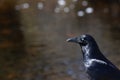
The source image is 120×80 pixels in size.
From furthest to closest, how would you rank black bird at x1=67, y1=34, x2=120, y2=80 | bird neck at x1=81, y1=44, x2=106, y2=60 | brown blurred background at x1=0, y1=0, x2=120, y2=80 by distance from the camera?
brown blurred background at x1=0, y1=0, x2=120, y2=80 < bird neck at x1=81, y1=44, x2=106, y2=60 < black bird at x1=67, y1=34, x2=120, y2=80

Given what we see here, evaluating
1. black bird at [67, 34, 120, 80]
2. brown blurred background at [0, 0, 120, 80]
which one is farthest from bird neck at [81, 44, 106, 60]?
brown blurred background at [0, 0, 120, 80]

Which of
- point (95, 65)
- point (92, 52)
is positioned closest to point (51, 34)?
point (92, 52)

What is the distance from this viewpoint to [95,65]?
688 centimetres

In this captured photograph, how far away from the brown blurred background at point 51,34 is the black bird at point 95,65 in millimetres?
Answer: 2360

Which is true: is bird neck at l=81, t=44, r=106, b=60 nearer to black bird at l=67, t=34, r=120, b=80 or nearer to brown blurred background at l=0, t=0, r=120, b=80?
black bird at l=67, t=34, r=120, b=80

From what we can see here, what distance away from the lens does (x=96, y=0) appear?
53.5 feet

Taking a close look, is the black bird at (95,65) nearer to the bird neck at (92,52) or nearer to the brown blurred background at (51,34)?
the bird neck at (92,52)

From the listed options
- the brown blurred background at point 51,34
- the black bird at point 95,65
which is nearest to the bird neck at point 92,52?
the black bird at point 95,65

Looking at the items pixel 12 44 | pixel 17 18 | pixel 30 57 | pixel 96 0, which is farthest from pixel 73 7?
pixel 30 57

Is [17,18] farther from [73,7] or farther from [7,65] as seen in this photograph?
[7,65]

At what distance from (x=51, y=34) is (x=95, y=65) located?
18.7 ft

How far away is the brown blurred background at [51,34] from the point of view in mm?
10227

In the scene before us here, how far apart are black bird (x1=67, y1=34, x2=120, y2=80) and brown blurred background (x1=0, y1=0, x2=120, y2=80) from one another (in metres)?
2.36

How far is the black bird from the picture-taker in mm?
6832
